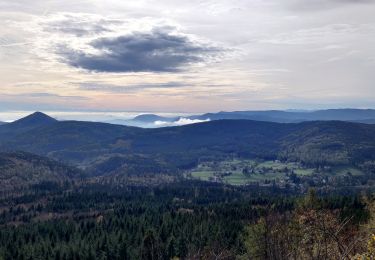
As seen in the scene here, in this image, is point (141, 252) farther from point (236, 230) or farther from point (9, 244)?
point (9, 244)

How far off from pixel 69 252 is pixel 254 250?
87.4 meters

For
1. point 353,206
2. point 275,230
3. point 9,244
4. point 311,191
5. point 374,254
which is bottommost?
point 9,244

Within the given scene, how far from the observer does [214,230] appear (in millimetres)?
183125

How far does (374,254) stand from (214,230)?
Result: 165m

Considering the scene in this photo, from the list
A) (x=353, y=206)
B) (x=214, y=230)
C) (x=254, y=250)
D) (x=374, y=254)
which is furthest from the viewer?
(x=353, y=206)

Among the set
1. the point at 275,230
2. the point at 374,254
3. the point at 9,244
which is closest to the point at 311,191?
the point at 275,230

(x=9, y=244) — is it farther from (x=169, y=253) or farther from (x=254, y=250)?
(x=254, y=250)

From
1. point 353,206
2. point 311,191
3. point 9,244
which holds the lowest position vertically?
point 9,244

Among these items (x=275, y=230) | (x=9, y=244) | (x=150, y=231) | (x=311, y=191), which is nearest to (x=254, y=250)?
(x=311, y=191)

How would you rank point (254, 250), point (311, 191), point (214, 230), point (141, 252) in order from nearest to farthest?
point (254, 250)
point (311, 191)
point (141, 252)
point (214, 230)

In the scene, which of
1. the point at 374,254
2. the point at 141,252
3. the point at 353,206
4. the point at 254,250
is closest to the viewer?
the point at 374,254

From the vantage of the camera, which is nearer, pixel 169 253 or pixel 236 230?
pixel 169 253

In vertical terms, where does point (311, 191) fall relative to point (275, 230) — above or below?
below

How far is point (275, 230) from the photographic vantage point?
3947 cm
